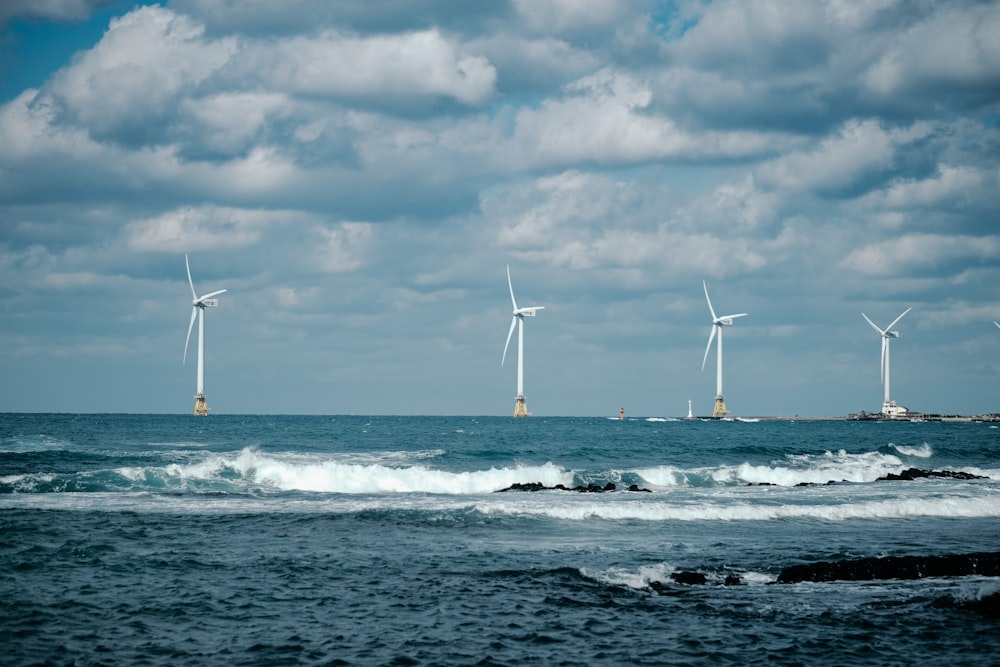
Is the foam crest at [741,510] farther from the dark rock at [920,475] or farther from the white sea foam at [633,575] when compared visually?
the dark rock at [920,475]

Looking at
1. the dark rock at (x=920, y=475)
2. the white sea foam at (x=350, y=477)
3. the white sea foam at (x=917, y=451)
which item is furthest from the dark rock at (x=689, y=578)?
the white sea foam at (x=917, y=451)

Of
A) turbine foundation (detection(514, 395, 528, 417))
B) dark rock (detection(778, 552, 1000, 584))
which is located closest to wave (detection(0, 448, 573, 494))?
dark rock (detection(778, 552, 1000, 584))

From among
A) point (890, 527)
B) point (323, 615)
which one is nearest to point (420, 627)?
point (323, 615)

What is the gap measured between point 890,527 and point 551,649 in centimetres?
1920

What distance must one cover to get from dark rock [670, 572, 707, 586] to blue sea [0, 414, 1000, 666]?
0.60ft

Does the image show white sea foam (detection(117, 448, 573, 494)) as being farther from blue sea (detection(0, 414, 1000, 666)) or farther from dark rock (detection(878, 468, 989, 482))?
dark rock (detection(878, 468, 989, 482))

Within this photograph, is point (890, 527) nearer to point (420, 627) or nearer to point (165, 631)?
point (420, 627)

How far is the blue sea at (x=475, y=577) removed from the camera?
1514cm

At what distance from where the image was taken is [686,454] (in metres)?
70.2

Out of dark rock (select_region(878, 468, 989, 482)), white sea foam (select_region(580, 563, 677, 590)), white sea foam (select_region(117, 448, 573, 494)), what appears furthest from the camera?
dark rock (select_region(878, 468, 989, 482))

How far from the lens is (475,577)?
67.8ft

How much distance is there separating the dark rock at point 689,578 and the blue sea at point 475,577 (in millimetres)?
184

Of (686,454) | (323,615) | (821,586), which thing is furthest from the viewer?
(686,454)

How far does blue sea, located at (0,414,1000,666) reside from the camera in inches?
596
